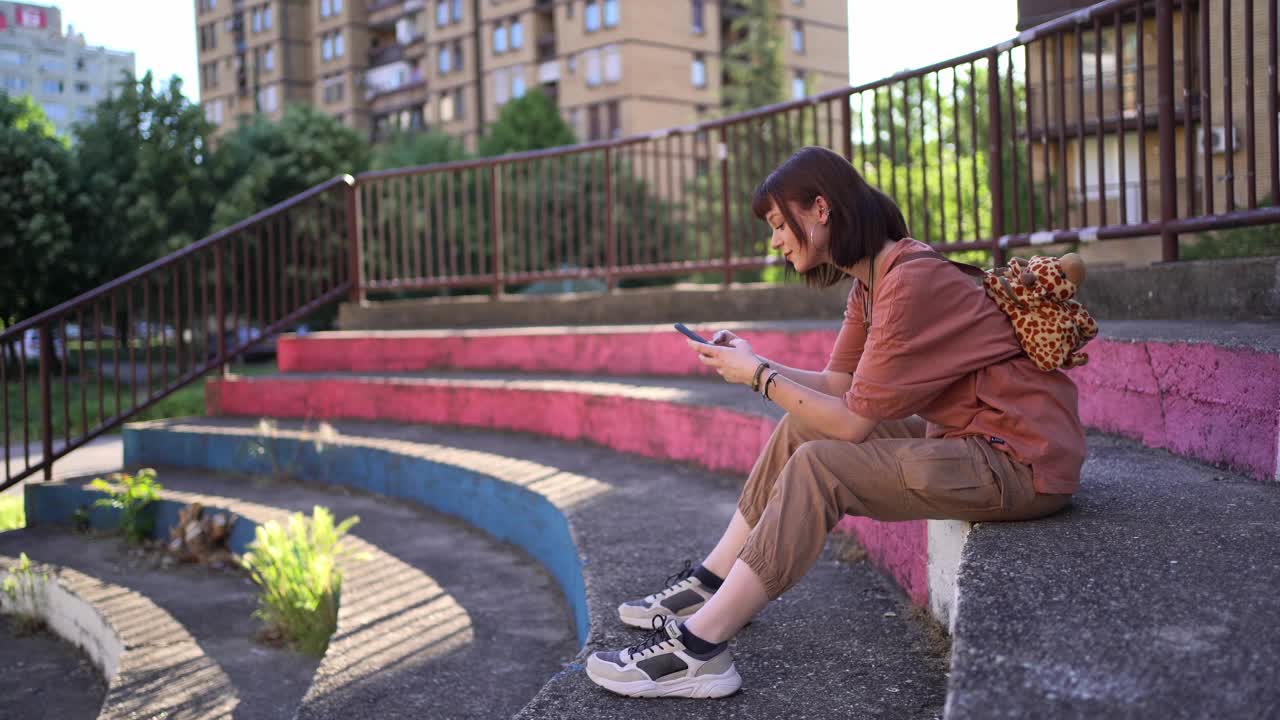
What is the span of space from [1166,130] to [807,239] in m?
2.42

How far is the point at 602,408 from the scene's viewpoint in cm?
576

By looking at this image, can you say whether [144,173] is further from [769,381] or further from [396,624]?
[769,381]

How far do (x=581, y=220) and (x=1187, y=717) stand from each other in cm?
765

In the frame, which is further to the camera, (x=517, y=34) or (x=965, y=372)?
(x=517, y=34)

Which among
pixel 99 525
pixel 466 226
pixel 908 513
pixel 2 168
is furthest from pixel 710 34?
pixel 908 513

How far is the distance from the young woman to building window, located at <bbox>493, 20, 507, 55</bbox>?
182 ft

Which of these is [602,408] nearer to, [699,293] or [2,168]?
[699,293]

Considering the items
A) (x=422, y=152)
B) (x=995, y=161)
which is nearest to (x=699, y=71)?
(x=422, y=152)

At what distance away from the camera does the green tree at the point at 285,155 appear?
99.1 ft

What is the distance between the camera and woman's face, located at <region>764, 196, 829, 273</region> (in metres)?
2.58

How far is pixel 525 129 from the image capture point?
44.8 metres

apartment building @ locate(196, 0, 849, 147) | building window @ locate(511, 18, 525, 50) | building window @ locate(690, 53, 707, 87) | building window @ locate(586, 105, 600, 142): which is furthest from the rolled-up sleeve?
building window @ locate(511, 18, 525, 50)

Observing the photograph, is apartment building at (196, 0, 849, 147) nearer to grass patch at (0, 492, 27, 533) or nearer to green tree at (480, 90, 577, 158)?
green tree at (480, 90, 577, 158)

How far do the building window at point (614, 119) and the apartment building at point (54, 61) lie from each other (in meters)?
36.7
